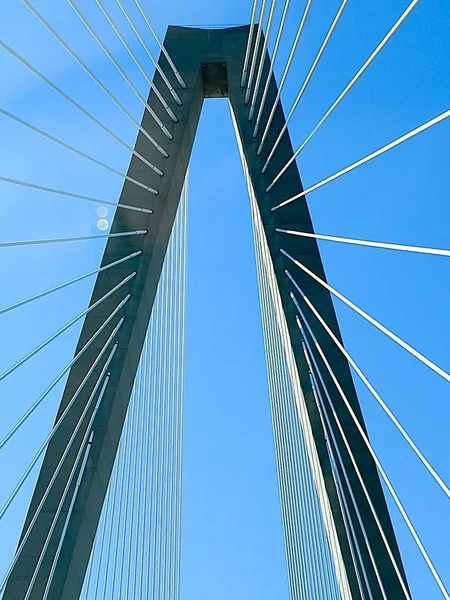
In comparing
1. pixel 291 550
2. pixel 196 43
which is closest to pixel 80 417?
pixel 196 43

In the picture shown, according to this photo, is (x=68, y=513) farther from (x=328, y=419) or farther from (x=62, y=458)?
(x=328, y=419)

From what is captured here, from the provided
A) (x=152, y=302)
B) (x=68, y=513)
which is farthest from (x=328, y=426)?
(x=68, y=513)

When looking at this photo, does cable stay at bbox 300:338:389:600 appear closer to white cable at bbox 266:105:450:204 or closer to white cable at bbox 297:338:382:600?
white cable at bbox 297:338:382:600

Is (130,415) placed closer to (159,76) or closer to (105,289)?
(105,289)

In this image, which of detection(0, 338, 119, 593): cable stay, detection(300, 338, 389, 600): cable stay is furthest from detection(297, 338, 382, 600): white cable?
detection(0, 338, 119, 593): cable stay

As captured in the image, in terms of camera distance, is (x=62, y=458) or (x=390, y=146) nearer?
(x=390, y=146)

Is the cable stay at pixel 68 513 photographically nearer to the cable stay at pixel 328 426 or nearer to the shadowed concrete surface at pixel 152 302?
the shadowed concrete surface at pixel 152 302

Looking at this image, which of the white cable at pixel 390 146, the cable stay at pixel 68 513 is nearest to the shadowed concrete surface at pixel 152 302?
Result: the cable stay at pixel 68 513

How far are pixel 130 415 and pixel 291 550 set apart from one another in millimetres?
6372

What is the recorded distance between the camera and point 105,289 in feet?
33.9

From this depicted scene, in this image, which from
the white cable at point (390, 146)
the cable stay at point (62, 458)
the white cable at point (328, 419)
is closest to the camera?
the white cable at point (390, 146)

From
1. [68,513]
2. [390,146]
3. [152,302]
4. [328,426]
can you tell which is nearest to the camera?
[390,146]

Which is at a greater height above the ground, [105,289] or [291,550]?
[105,289]

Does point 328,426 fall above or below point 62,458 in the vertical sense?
above
